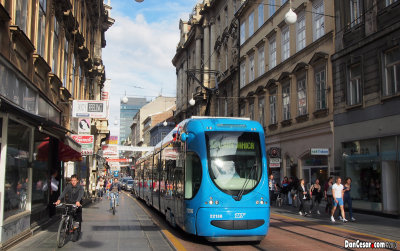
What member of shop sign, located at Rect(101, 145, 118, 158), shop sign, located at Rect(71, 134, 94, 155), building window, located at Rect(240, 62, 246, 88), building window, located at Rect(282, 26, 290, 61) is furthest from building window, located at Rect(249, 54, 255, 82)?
shop sign, located at Rect(101, 145, 118, 158)

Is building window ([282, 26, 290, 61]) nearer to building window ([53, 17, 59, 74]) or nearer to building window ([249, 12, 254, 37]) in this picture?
building window ([249, 12, 254, 37])

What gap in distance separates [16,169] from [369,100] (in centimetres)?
1424

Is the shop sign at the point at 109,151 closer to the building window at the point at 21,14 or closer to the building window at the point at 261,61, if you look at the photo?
the building window at the point at 261,61

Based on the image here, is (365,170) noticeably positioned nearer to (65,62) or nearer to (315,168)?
(315,168)

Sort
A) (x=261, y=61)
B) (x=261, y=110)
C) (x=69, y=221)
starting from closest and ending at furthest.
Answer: (x=69, y=221), (x=261, y=110), (x=261, y=61)

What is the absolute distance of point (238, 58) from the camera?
1458 inches

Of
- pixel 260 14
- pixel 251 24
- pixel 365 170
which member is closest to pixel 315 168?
pixel 365 170

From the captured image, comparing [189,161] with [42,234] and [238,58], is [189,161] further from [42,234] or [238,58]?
[238,58]

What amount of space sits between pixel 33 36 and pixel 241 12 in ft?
82.0

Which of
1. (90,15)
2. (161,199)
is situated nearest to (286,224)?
(161,199)

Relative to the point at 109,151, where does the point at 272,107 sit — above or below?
above

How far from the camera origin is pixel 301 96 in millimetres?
24984

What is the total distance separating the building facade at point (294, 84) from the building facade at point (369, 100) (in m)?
1.00

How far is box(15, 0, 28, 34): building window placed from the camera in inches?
460
